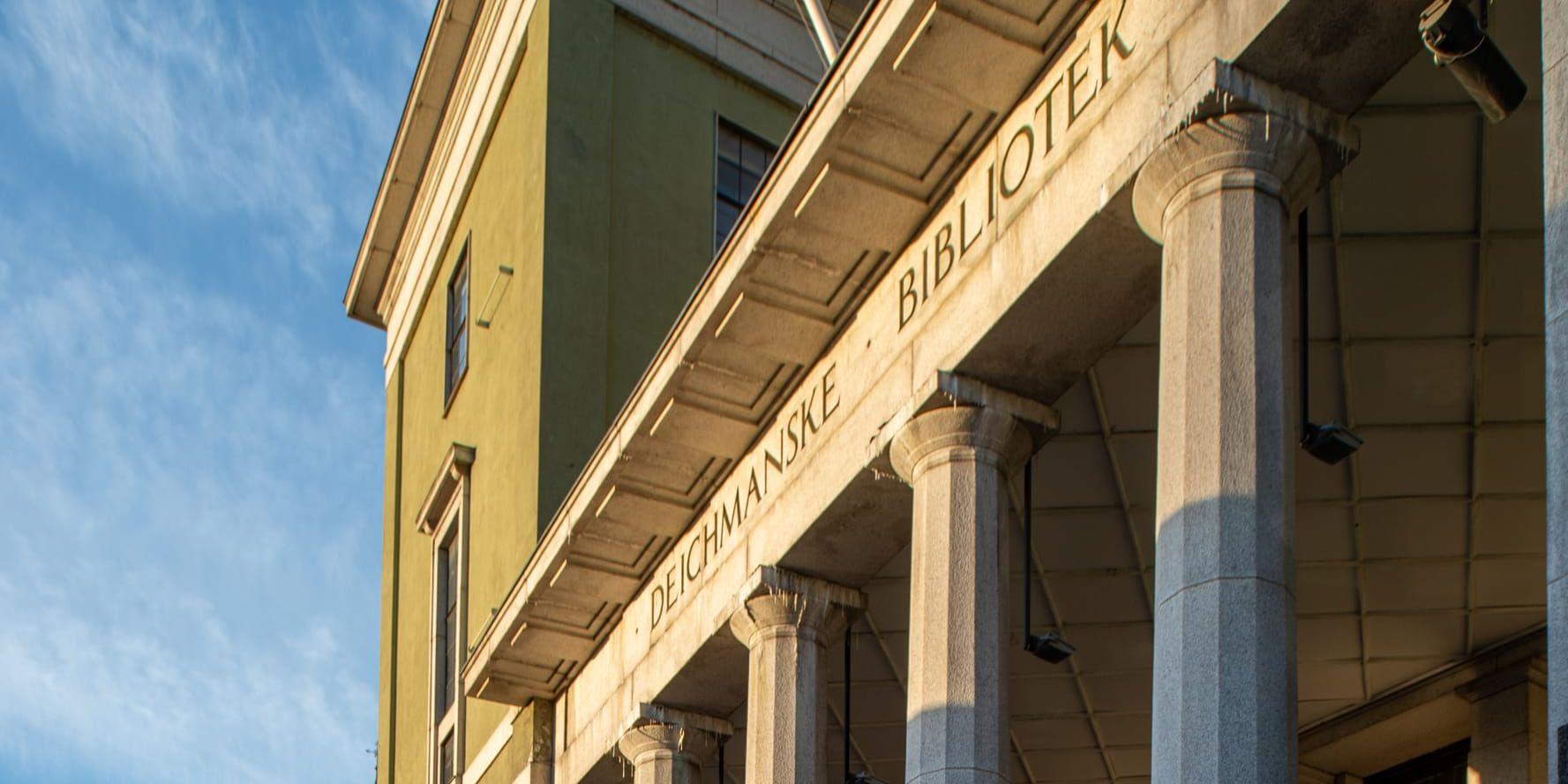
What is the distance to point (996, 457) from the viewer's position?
17.0 meters

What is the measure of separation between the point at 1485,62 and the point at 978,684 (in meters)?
5.94

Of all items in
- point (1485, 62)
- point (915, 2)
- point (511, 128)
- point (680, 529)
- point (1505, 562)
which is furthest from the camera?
point (511, 128)

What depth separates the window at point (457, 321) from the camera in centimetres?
3500

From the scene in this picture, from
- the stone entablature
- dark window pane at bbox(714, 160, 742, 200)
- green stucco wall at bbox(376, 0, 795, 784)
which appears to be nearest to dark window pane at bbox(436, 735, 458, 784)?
green stucco wall at bbox(376, 0, 795, 784)

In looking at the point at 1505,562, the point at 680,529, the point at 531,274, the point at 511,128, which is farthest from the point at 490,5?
the point at 1505,562

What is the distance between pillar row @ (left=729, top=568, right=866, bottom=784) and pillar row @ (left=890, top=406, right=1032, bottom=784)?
309 centimetres

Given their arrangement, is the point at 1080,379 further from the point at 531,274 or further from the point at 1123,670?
the point at 531,274

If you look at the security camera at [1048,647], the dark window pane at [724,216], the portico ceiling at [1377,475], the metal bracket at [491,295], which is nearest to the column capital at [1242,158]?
the portico ceiling at [1377,475]

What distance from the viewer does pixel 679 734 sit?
915 inches

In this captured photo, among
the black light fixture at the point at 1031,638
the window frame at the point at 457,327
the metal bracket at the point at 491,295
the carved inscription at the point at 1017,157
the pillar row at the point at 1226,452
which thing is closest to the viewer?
the pillar row at the point at 1226,452

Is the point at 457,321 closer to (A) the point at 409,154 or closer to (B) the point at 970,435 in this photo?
(A) the point at 409,154

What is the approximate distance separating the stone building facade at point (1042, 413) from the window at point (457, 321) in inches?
118

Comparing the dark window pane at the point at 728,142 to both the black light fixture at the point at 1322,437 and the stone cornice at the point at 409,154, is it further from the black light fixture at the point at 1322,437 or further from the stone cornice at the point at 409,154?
the black light fixture at the point at 1322,437

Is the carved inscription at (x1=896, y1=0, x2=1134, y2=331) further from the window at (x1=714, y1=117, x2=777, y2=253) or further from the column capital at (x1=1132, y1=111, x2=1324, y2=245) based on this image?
the window at (x1=714, y1=117, x2=777, y2=253)
